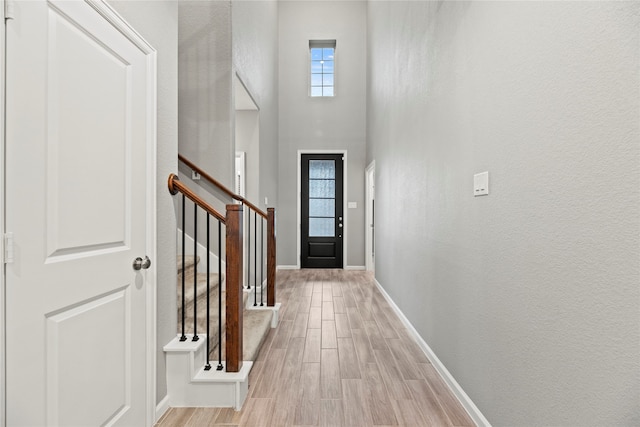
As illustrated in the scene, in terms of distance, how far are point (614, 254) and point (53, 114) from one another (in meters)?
1.78

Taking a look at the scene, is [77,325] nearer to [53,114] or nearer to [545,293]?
[53,114]

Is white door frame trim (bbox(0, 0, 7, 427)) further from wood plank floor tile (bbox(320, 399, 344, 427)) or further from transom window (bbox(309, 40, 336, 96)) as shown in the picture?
transom window (bbox(309, 40, 336, 96))

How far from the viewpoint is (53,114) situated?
1.19 m

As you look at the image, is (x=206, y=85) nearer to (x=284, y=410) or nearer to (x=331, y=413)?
(x=284, y=410)

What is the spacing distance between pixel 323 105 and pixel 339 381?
5.68m

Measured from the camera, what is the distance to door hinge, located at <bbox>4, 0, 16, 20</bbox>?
3.34 ft

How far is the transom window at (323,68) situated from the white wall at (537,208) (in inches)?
184

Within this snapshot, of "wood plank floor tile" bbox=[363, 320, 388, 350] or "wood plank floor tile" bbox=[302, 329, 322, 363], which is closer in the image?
"wood plank floor tile" bbox=[302, 329, 322, 363]

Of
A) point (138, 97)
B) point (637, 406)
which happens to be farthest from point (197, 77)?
point (637, 406)

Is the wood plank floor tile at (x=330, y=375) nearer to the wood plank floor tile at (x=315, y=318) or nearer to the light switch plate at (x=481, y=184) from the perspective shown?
the wood plank floor tile at (x=315, y=318)

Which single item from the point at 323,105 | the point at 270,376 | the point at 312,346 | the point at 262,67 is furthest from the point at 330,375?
the point at 323,105

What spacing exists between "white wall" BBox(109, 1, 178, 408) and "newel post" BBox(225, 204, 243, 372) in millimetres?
333

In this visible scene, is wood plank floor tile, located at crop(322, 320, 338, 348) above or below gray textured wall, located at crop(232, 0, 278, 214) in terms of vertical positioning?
below

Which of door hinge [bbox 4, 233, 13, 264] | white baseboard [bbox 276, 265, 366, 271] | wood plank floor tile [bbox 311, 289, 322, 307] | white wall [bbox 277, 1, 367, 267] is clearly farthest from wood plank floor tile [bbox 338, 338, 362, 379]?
white wall [bbox 277, 1, 367, 267]
